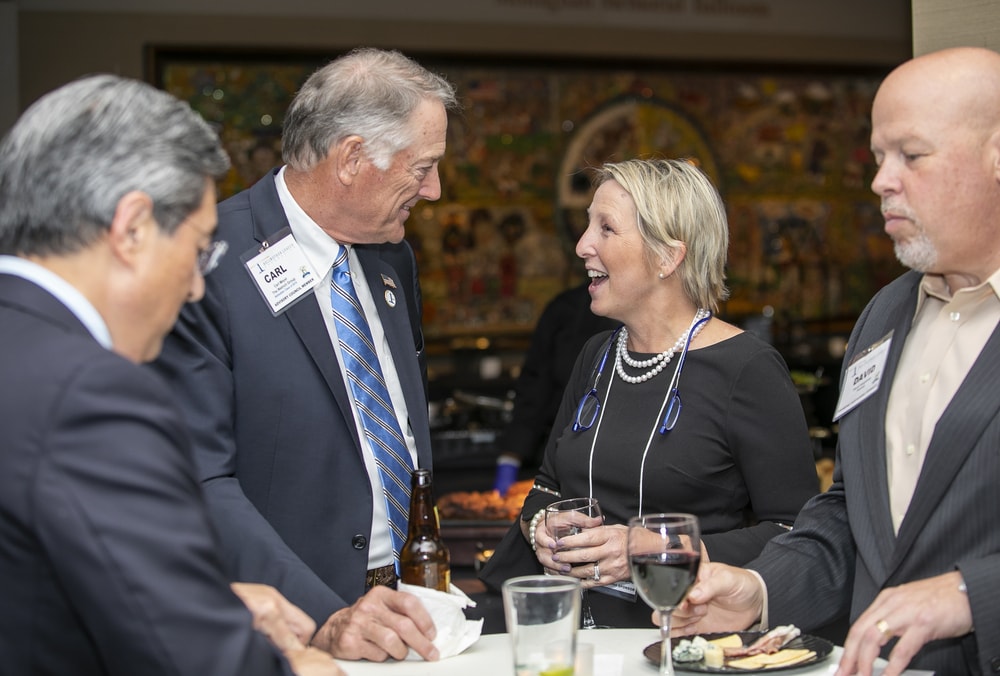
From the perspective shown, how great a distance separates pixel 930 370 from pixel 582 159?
680 centimetres

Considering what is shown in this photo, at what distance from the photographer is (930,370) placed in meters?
2.09

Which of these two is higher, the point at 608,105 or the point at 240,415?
the point at 608,105

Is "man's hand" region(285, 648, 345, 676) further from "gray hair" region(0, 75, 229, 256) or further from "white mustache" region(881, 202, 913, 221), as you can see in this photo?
"white mustache" region(881, 202, 913, 221)

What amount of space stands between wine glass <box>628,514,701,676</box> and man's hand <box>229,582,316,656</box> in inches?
19.6

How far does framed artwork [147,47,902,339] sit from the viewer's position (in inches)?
320

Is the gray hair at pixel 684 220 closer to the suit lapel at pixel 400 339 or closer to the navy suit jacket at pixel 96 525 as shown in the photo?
the suit lapel at pixel 400 339

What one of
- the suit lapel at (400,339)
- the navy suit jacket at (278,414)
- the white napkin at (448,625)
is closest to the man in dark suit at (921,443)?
the white napkin at (448,625)

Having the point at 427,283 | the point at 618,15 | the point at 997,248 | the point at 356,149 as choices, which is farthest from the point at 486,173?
the point at 997,248

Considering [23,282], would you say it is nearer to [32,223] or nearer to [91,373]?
[32,223]

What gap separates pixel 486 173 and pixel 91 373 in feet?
24.4

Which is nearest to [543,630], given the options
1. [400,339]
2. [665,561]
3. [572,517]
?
[665,561]

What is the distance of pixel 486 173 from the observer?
857cm

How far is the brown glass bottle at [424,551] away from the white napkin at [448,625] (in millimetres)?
266

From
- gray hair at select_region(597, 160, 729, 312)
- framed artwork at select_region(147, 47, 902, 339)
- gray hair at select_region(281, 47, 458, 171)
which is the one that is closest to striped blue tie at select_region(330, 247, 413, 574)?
gray hair at select_region(281, 47, 458, 171)
